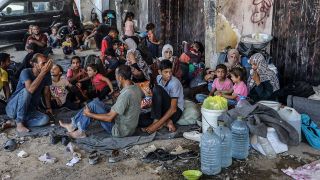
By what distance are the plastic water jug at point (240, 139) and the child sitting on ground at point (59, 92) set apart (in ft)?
9.98

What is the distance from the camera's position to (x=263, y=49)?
7367 mm

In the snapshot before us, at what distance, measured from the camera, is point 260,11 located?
7578 mm

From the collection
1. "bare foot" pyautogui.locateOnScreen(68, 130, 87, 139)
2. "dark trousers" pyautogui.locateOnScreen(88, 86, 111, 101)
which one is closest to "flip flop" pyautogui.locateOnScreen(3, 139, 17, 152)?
"bare foot" pyautogui.locateOnScreen(68, 130, 87, 139)

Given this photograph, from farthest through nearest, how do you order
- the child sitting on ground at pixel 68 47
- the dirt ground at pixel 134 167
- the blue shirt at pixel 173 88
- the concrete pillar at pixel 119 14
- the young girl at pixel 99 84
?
the concrete pillar at pixel 119 14
the child sitting on ground at pixel 68 47
the young girl at pixel 99 84
the blue shirt at pixel 173 88
the dirt ground at pixel 134 167

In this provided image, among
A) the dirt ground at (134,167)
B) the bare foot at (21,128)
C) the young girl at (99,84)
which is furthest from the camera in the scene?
Result: the young girl at (99,84)

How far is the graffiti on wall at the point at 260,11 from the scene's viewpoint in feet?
24.4

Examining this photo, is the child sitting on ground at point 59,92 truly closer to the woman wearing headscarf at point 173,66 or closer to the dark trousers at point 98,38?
the woman wearing headscarf at point 173,66

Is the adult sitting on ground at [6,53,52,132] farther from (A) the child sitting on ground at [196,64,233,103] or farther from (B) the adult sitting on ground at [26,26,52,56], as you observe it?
(B) the adult sitting on ground at [26,26,52,56]

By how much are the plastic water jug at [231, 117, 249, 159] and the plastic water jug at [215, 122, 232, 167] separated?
0.56ft

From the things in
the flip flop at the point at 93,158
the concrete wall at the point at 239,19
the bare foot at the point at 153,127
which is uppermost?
the concrete wall at the point at 239,19

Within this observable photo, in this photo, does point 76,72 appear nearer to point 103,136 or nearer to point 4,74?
point 4,74

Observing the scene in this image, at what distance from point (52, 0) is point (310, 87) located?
30.3 feet

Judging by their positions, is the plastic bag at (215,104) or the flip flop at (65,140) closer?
the plastic bag at (215,104)

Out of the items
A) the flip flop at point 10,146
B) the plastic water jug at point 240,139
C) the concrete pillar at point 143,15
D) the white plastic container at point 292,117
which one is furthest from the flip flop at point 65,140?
the concrete pillar at point 143,15
